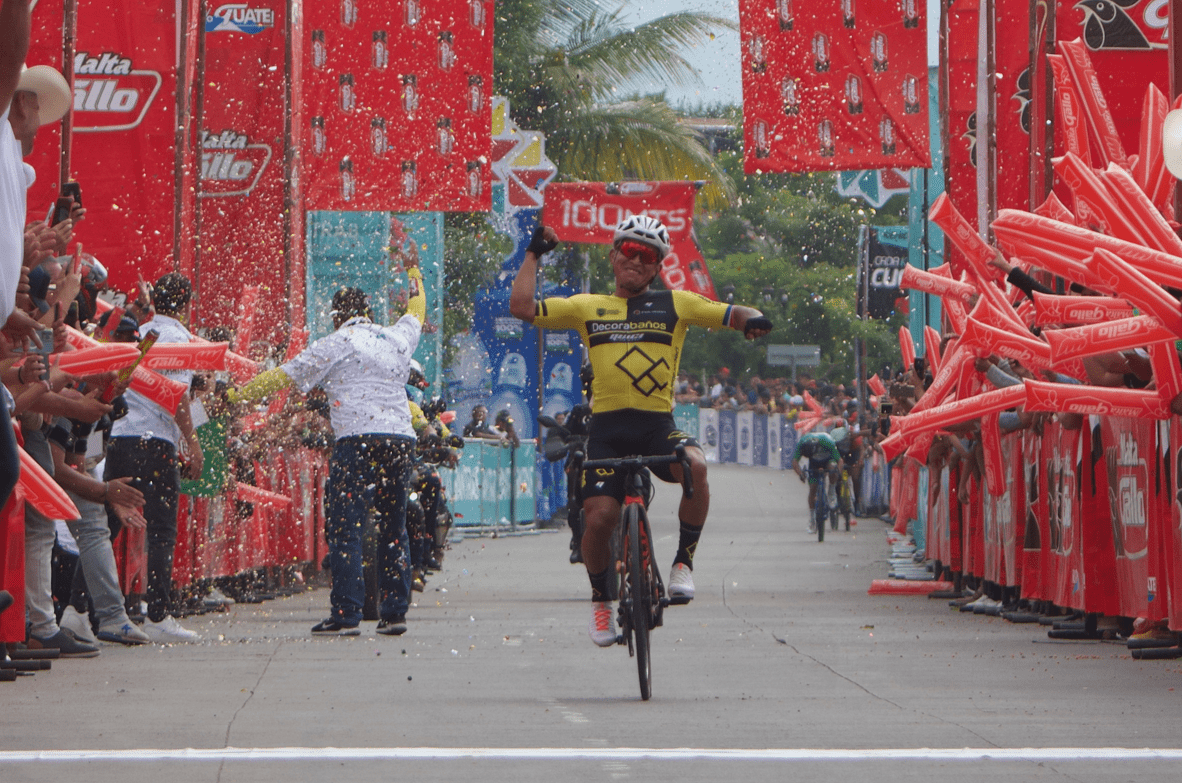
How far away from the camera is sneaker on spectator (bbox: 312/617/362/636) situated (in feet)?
40.0

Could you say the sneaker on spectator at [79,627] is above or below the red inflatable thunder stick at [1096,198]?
below

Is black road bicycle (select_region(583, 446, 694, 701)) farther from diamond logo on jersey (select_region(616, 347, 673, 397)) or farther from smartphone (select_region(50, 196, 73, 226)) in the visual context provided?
smartphone (select_region(50, 196, 73, 226))

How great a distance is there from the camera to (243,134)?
18469 millimetres

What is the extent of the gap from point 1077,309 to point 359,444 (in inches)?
167

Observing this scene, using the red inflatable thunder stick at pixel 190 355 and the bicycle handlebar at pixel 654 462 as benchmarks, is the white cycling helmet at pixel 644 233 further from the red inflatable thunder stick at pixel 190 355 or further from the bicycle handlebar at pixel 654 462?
the red inflatable thunder stick at pixel 190 355

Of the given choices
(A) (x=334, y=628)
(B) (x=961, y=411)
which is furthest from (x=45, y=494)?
(B) (x=961, y=411)

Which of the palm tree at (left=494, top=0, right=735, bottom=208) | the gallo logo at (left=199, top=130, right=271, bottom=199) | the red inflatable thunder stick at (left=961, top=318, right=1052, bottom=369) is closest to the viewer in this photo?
the red inflatable thunder stick at (left=961, top=318, right=1052, bottom=369)

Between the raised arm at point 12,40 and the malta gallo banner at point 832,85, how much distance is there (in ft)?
51.2

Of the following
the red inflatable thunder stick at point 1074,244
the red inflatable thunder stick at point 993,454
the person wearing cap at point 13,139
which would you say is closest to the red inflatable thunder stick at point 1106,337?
the red inflatable thunder stick at point 1074,244

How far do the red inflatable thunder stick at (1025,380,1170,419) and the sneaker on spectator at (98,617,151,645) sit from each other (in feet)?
16.3

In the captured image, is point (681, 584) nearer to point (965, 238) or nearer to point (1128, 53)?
point (965, 238)

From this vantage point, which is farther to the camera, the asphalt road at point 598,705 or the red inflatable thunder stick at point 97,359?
the red inflatable thunder stick at point 97,359

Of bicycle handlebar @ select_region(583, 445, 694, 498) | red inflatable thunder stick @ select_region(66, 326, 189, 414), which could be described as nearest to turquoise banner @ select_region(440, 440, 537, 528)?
red inflatable thunder stick @ select_region(66, 326, 189, 414)

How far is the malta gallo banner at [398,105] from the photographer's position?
2162 cm
